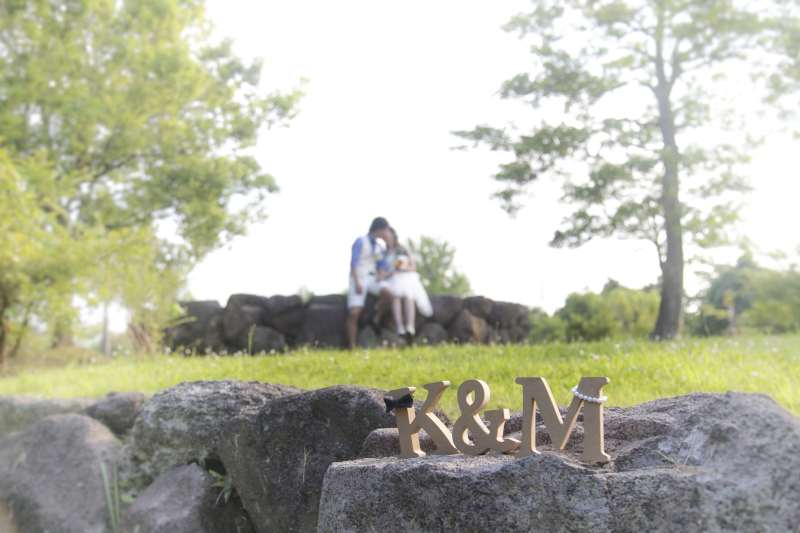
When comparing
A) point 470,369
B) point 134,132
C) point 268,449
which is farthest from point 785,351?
point 134,132

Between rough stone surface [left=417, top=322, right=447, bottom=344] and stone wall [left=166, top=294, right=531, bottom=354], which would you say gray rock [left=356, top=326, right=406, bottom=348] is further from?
rough stone surface [left=417, top=322, right=447, bottom=344]

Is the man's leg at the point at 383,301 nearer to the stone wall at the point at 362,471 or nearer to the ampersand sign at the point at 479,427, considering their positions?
the stone wall at the point at 362,471

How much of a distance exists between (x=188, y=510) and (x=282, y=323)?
715 centimetres

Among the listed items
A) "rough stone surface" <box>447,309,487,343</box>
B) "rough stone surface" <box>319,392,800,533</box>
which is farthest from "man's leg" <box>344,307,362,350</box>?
"rough stone surface" <box>319,392,800,533</box>

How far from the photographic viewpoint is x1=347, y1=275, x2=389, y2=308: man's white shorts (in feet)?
31.4

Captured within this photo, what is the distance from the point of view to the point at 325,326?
10352 millimetres

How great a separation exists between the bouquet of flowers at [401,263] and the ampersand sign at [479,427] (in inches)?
284

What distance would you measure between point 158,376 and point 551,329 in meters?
11.1

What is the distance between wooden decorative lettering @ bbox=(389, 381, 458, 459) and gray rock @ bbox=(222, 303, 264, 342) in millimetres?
8688

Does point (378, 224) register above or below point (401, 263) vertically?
→ above

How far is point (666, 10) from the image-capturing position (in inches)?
452

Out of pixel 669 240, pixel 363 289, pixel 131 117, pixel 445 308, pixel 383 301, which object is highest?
pixel 131 117

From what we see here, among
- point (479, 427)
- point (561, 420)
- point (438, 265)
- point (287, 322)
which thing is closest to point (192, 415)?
point (479, 427)

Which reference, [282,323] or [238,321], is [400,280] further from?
[238,321]
